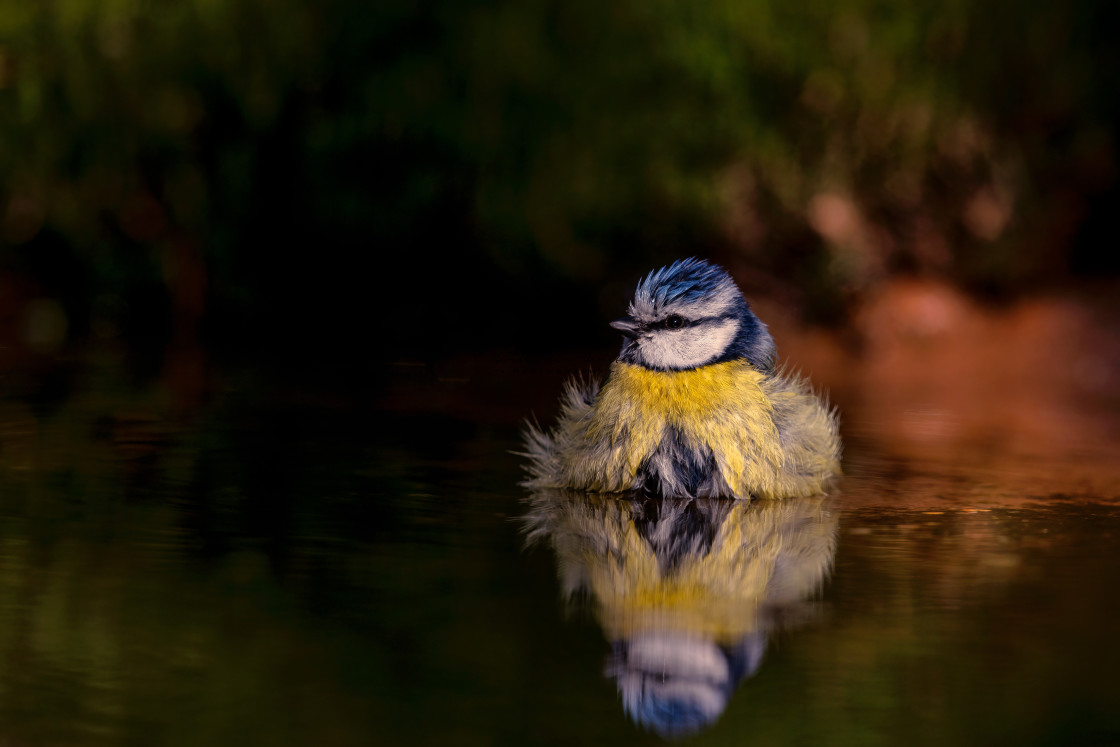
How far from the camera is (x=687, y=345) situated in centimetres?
496

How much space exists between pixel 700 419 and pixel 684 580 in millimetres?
960

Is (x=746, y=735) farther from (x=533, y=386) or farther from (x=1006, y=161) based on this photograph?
(x=1006, y=161)

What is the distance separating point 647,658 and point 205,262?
22.9 ft

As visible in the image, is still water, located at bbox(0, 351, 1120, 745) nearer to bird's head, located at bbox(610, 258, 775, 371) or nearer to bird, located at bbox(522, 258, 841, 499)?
bird, located at bbox(522, 258, 841, 499)

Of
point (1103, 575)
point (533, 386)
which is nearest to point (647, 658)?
point (1103, 575)

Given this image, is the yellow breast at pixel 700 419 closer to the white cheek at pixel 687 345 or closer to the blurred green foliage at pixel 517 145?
the white cheek at pixel 687 345

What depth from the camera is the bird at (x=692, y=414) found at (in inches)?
189

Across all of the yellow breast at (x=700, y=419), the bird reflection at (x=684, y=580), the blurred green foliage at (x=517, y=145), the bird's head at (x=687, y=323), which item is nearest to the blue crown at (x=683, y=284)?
the bird's head at (x=687, y=323)

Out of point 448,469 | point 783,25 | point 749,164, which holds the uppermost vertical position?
point 783,25

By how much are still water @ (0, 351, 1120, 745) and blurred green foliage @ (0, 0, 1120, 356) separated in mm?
3729

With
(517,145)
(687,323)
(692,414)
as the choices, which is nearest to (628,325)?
(687,323)

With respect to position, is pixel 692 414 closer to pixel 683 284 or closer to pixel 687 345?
pixel 687 345

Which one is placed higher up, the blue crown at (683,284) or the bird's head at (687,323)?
the blue crown at (683,284)

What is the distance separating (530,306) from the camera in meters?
9.66
